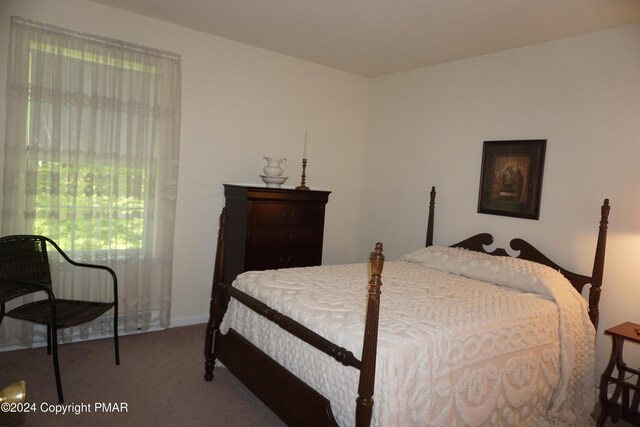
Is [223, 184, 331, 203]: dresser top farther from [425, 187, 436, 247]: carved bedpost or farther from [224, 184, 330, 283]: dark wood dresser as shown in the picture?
[425, 187, 436, 247]: carved bedpost

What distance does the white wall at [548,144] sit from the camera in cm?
285

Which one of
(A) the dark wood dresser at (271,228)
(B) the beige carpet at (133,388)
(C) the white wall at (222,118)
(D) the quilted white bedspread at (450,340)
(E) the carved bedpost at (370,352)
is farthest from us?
(A) the dark wood dresser at (271,228)

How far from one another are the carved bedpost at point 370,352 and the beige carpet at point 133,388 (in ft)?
3.27

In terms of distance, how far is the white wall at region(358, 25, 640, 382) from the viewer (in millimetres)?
2850

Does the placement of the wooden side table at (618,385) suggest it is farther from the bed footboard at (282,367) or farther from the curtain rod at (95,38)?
the curtain rod at (95,38)

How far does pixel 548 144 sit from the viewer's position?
3250 mm

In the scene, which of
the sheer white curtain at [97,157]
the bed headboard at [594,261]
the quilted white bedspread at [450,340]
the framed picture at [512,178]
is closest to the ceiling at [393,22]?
the sheer white curtain at [97,157]

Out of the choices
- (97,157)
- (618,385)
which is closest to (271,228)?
(97,157)

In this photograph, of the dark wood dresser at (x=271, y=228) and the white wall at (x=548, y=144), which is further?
the dark wood dresser at (x=271, y=228)

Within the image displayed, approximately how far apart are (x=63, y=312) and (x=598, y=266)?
139 inches

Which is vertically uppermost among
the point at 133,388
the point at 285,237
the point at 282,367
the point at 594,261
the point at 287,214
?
the point at 287,214

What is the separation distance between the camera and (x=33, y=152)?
9.78 ft

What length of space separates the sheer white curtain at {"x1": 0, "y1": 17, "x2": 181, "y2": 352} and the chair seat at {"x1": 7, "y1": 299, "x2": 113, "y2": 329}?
44 centimetres

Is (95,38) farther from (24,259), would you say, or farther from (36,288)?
(36,288)
